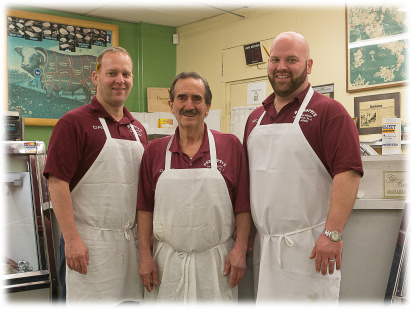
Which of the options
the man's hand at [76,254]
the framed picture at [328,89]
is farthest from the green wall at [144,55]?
the man's hand at [76,254]

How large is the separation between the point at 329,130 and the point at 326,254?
18.4 inches

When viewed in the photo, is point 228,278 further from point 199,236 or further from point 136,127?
point 136,127

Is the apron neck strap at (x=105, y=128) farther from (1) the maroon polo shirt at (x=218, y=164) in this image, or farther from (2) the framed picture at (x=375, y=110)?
(2) the framed picture at (x=375, y=110)

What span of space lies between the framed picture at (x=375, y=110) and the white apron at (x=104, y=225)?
2744 mm

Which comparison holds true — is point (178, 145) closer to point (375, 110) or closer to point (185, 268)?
point (185, 268)

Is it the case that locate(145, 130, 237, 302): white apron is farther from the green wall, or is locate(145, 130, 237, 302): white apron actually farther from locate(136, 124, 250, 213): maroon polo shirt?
the green wall

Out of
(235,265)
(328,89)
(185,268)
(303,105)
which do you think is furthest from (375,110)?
(185,268)

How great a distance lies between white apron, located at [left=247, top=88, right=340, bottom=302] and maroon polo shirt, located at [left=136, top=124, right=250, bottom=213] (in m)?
0.10

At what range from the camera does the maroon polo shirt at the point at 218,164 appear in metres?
2.00

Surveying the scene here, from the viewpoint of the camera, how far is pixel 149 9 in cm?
536

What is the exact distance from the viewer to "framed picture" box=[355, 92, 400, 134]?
159 inches

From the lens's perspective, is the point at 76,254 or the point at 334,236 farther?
the point at 76,254

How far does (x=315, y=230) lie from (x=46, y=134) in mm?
3986

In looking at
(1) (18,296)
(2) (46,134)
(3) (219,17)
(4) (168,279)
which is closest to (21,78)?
(2) (46,134)
